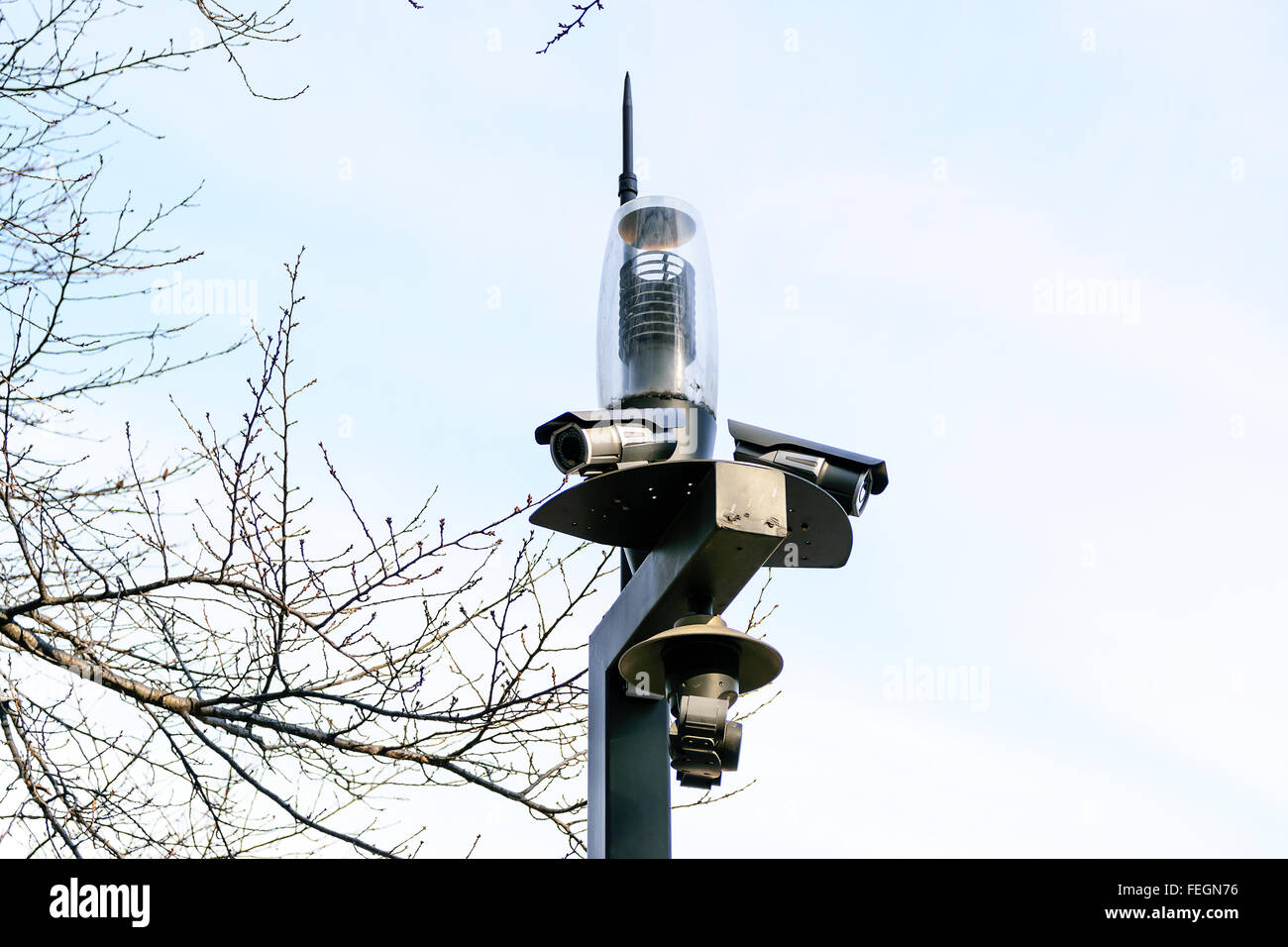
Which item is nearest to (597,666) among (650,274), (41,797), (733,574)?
(733,574)

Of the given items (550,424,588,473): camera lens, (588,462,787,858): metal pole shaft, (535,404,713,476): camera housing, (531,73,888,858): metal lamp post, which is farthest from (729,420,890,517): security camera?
(550,424,588,473): camera lens

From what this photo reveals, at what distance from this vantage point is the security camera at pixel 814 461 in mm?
3547

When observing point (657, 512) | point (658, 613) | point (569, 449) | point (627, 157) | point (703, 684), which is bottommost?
point (703, 684)

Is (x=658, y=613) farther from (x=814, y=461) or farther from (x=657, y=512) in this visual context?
(x=814, y=461)

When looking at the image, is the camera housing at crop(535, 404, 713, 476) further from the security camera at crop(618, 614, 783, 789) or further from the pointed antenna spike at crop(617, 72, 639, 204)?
the pointed antenna spike at crop(617, 72, 639, 204)

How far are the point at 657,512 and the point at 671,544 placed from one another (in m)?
0.12

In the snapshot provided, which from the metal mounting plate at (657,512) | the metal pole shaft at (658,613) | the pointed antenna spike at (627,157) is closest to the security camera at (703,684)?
the metal pole shaft at (658,613)

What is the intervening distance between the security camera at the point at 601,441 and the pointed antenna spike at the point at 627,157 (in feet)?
3.83

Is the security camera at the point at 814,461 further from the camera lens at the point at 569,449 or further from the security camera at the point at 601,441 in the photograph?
the camera lens at the point at 569,449

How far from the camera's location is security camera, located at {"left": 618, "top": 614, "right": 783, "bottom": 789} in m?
3.30

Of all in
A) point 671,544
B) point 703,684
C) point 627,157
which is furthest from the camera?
point 627,157

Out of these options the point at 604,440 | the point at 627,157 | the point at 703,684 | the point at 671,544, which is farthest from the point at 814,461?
the point at 627,157

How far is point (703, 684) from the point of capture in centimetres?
331
